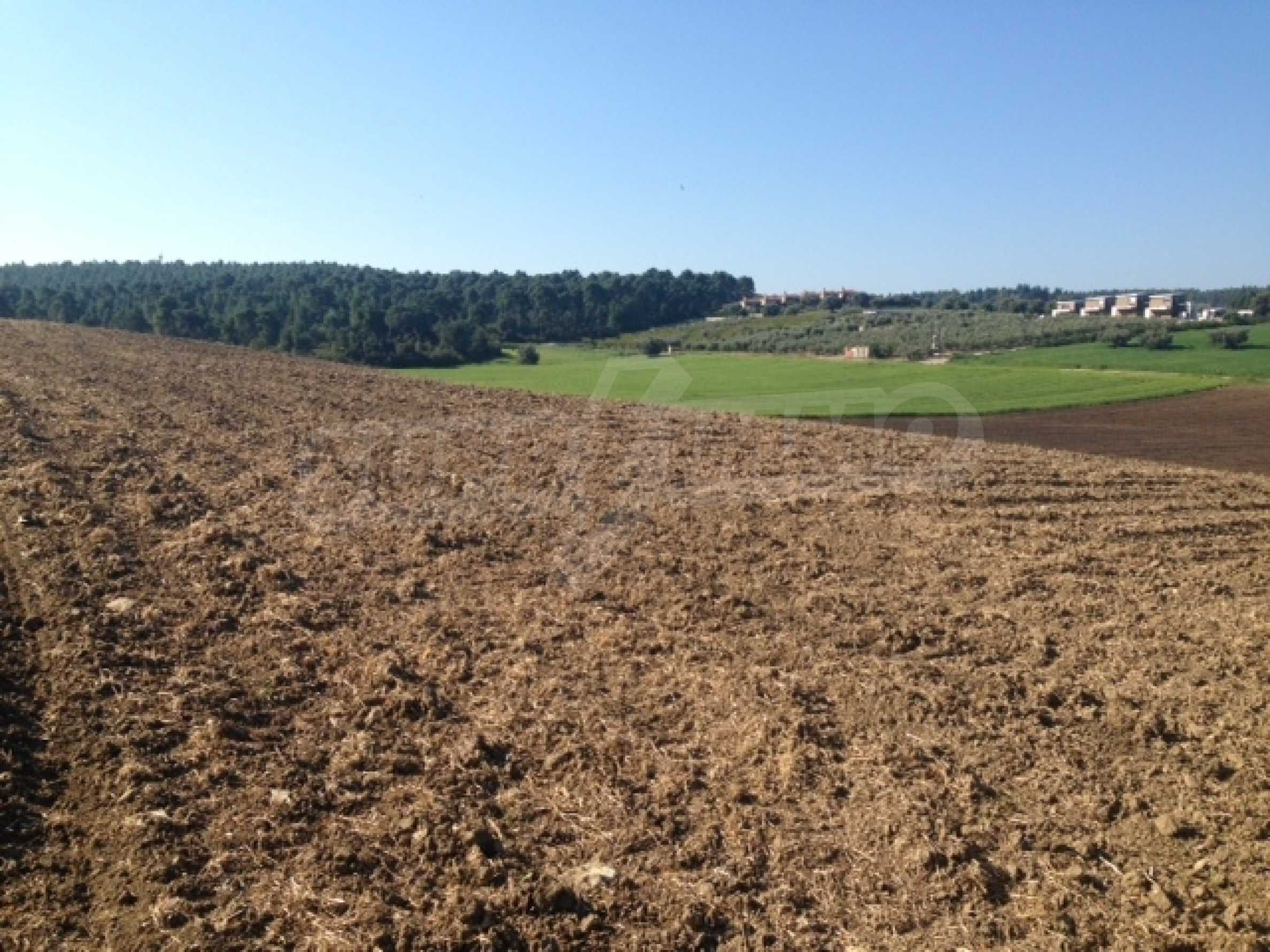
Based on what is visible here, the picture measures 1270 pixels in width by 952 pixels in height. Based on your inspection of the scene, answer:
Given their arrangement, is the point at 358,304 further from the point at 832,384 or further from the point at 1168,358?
the point at 1168,358

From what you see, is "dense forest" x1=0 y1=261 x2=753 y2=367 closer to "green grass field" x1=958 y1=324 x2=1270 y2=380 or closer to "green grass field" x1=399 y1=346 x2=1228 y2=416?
"green grass field" x1=399 y1=346 x2=1228 y2=416

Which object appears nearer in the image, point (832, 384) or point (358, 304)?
point (832, 384)

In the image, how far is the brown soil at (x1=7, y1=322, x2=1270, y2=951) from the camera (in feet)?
12.8

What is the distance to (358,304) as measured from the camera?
84000 mm

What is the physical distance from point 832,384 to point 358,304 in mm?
53006

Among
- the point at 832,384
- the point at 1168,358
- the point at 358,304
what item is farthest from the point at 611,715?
the point at 358,304

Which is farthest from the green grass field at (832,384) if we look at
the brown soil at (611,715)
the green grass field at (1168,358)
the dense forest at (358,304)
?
the brown soil at (611,715)

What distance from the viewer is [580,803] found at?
4.71 meters

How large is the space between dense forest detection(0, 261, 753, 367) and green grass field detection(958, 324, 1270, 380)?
39.8 metres

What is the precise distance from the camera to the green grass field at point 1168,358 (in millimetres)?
50819

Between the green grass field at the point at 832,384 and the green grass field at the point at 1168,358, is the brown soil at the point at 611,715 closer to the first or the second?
the green grass field at the point at 832,384

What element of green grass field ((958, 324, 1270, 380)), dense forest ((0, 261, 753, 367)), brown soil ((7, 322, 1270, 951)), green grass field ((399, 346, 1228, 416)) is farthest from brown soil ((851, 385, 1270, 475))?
dense forest ((0, 261, 753, 367))

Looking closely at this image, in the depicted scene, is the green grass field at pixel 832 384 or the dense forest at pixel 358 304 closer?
the green grass field at pixel 832 384

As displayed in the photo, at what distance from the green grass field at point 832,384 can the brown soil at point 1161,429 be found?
2.22 metres
